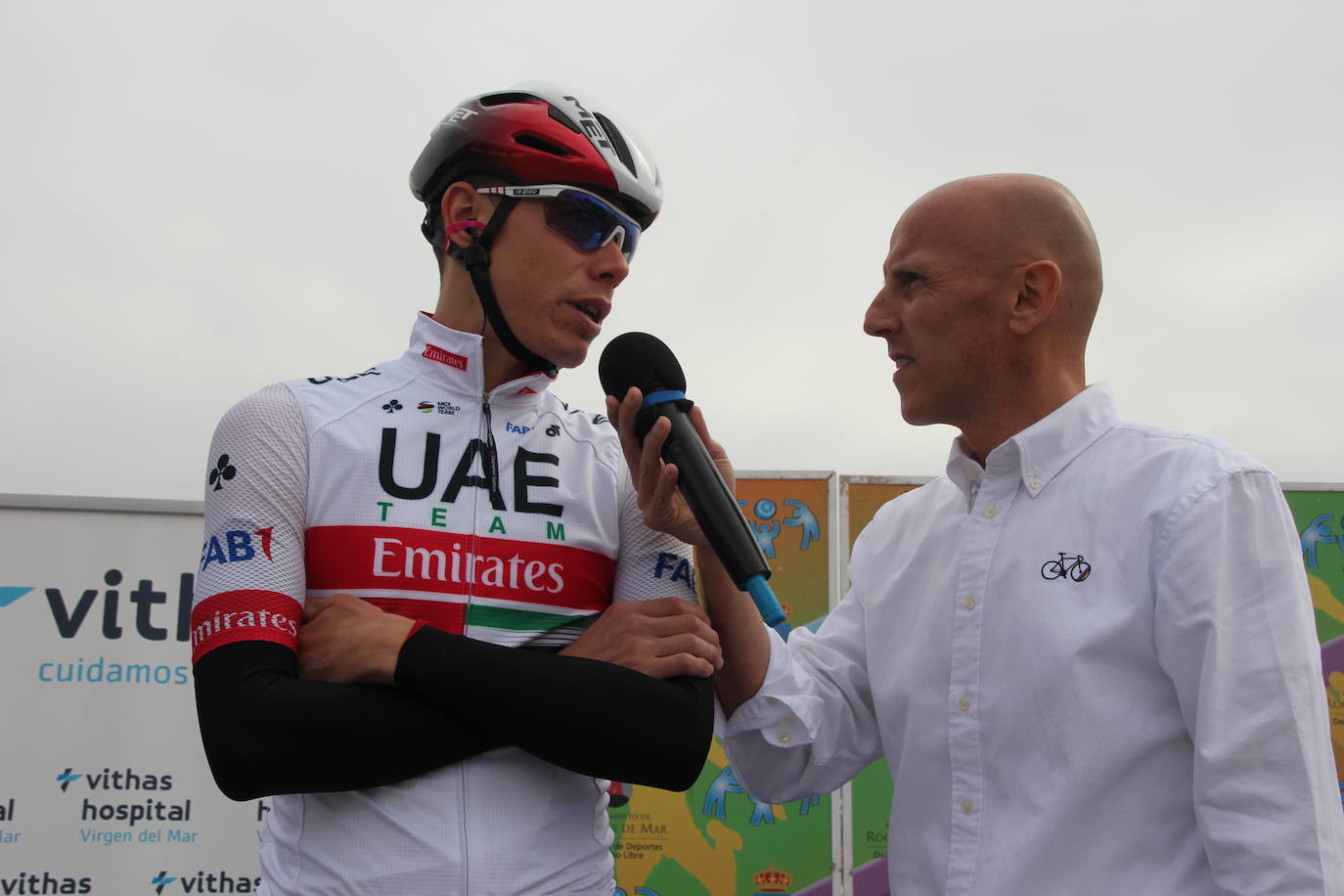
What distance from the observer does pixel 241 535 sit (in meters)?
1.92

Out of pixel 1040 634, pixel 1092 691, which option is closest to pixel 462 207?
pixel 1040 634

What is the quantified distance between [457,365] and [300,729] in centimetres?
83

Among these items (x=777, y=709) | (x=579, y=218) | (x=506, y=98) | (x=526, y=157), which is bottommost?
(x=777, y=709)

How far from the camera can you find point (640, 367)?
2135 mm

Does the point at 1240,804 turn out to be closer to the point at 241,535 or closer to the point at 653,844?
the point at 241,535

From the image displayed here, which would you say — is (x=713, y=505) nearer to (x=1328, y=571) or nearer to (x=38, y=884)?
(x=38, y=884)

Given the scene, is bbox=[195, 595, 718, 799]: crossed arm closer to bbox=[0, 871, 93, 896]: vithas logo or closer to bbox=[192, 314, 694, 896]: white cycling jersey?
bbox=[192, 314, 694, 896]: white cycling jersey

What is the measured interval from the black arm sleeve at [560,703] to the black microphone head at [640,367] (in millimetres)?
555

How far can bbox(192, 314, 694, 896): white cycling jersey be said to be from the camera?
187 centimetres

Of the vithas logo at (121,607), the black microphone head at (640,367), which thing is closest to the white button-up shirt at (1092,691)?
the black microphone head at (640,367)

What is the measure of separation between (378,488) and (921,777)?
1302 mm

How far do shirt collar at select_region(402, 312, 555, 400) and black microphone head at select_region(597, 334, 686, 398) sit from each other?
0.70 ft

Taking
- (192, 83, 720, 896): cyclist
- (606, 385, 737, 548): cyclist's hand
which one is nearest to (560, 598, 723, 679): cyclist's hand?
(192, 83, 720, 896): cyclist

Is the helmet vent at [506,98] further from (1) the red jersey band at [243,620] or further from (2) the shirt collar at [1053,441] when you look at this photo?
(2) the shirt collar at [1053,441]
